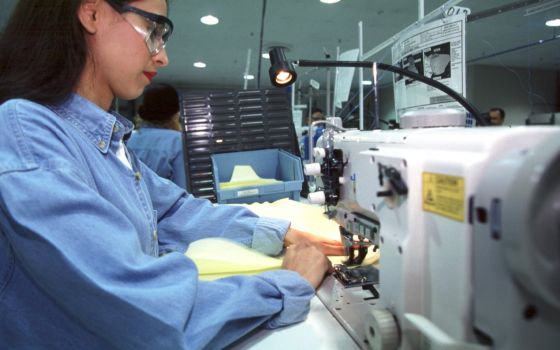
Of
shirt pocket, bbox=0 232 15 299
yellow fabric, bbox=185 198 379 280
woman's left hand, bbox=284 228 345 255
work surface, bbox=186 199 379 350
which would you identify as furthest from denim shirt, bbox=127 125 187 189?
shirt pocket, bbox=0 232 15 299

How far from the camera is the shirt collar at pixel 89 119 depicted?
0.68 meters

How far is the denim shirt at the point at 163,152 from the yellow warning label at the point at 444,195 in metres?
1.78

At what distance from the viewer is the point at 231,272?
34.1 inches

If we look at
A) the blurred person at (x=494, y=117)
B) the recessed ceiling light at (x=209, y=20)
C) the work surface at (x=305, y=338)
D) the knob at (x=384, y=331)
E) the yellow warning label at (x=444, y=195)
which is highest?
the recessed ceiling light at (x=209, y=20)

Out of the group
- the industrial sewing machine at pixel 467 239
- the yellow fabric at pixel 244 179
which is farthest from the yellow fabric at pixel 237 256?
the yellow fabric at pixel 244 179

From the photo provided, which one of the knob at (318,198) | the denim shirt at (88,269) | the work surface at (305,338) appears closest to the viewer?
the denim shirt at (88,269)

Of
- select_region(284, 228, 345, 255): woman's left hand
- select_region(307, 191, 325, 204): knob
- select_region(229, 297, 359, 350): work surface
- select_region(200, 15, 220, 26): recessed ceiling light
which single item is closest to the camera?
select_region(229, 297, 359, 350): work surface

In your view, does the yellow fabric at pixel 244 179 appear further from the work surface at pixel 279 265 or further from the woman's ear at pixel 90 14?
the woman's ear at pixel 90 14

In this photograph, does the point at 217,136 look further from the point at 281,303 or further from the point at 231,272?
the point at 281,303

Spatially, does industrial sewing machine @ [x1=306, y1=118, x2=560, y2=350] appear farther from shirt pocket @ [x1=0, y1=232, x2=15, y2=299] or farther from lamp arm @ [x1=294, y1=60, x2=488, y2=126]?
shirt pocket @ [x1=0, y1=232, x2=15, y2=299]

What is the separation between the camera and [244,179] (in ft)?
6.00

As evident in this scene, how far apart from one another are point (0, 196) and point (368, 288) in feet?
2.38

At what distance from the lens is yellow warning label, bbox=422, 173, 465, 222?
0.45 metres

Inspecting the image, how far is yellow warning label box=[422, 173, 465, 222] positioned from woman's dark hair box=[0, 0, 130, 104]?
0.66 metres
